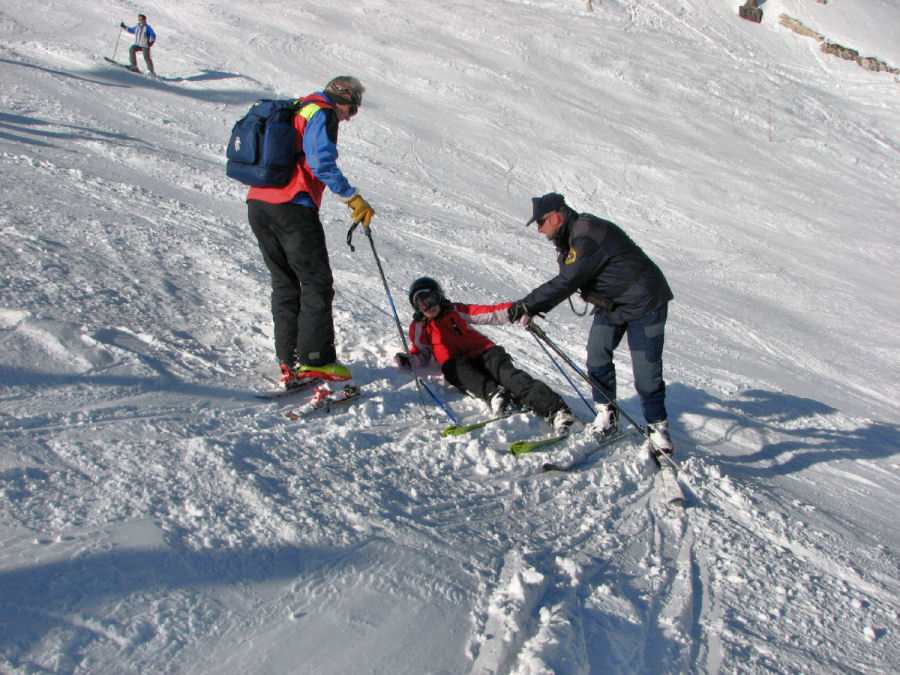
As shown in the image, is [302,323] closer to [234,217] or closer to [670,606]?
[670,606]

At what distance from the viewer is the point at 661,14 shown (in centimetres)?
2761

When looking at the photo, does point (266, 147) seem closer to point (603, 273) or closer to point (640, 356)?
point (603, 273)

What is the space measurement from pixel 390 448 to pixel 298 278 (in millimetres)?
1297

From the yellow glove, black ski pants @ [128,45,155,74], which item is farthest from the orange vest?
black ski pants @ [128,45,155,74]

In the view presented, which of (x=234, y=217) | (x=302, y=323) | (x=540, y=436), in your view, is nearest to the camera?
(x=302, y=323)

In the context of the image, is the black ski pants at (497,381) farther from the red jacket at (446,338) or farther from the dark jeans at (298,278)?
the dark jeans at (298,278)

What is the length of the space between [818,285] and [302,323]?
10.4m

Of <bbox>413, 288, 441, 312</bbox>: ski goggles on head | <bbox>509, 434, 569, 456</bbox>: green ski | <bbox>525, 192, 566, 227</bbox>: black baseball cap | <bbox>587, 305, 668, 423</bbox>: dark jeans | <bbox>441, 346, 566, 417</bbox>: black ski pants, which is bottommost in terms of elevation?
<bbox>509, 434, 569, 456</bbox>: green ski

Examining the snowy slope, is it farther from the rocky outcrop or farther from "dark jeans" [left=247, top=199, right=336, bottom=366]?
the rocky outcrop

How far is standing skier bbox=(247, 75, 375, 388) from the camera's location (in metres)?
3.77

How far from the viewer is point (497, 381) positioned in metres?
5.02

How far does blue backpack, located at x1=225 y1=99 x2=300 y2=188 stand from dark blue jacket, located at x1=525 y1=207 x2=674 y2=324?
1.78 meters

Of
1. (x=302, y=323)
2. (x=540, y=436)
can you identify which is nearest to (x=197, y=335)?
(x=302, y=323)

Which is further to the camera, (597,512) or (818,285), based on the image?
(818,285)
